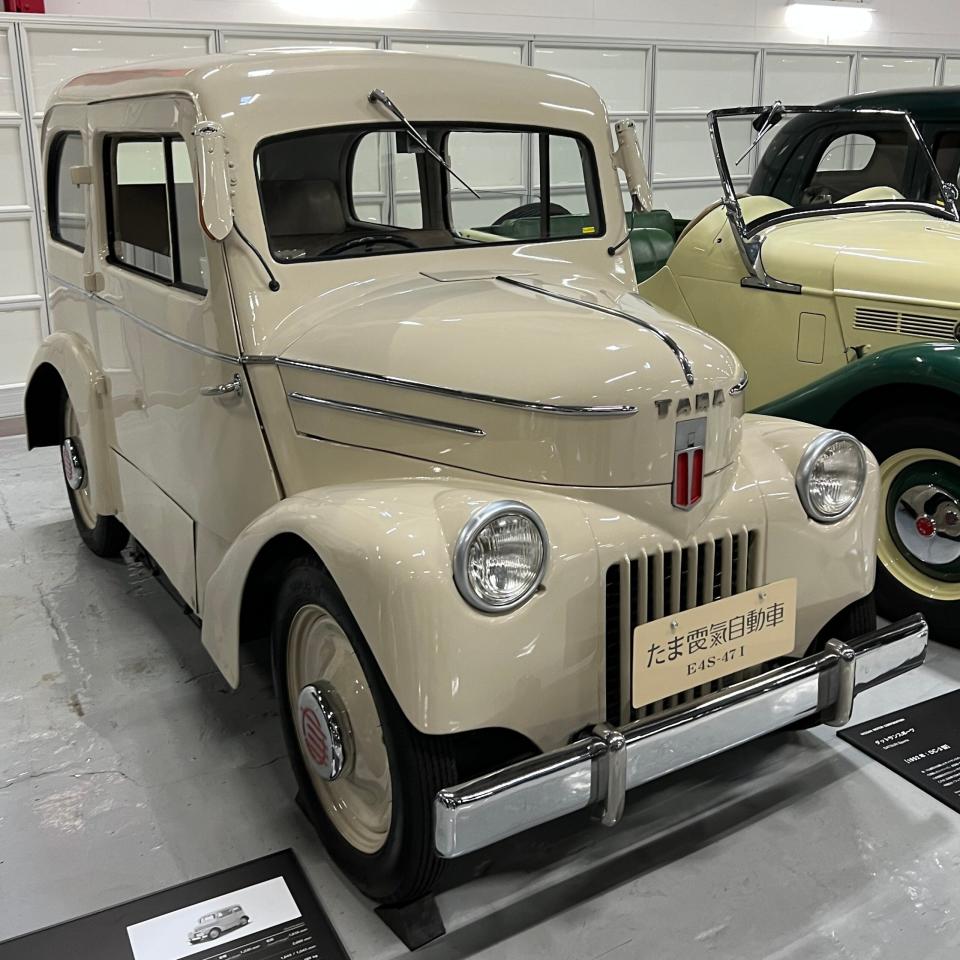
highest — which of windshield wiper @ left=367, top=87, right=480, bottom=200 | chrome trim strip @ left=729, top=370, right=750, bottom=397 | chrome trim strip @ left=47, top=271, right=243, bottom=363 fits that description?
windshield wiper @ left=367, top=87, right=480, bottom=200

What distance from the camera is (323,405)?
2.39m

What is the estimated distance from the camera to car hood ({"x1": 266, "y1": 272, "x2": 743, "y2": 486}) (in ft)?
6.85

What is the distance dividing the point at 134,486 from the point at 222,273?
112 cm

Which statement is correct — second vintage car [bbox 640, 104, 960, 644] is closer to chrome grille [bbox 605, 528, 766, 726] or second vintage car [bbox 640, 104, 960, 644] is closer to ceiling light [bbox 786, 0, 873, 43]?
chrome grille [bbox 605, 528, 766, 726]

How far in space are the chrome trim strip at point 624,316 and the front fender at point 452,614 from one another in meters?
0.37

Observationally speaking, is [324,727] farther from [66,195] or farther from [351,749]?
[66,195]

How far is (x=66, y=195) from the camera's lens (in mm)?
3602

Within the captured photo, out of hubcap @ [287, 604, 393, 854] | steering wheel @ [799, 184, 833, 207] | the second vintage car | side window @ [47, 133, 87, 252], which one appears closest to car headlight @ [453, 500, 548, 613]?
hubcap @ [287, 604, 393, 854]

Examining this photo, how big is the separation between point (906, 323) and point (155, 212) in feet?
8.15

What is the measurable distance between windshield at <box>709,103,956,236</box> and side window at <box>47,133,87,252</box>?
7.70 ft

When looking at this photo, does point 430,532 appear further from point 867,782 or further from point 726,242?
point 726,242

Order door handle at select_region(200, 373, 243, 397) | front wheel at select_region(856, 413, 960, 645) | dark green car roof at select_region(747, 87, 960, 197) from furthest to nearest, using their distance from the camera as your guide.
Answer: dark green car roof at select_region(747, 87, 960, 197)
front wheel at select_region(856, 413, 960, 645)
door handle at select_region(200, 373, 243, 397)

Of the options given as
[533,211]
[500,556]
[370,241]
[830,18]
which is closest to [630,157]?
[533,211]

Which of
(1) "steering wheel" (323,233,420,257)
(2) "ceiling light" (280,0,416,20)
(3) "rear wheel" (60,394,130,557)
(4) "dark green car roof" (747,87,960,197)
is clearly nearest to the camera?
(1) "steering wheel" (323,233,420,257)
